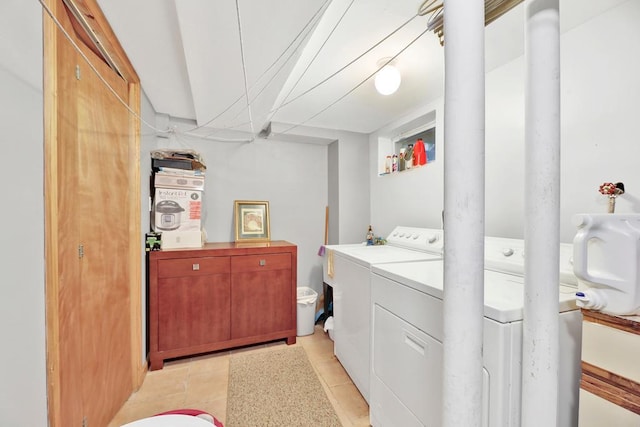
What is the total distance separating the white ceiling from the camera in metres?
1.12

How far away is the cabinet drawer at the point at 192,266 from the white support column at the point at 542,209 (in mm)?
1988

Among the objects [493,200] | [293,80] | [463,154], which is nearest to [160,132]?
[293,80]

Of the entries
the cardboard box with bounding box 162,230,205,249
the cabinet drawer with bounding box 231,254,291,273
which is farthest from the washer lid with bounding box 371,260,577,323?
the cardboard box with bounding box 162,230,205,249

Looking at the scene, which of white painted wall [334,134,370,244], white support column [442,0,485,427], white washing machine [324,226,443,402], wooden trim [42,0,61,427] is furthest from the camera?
white painted wall [334,134,370,244]

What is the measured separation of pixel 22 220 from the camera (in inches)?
30.9

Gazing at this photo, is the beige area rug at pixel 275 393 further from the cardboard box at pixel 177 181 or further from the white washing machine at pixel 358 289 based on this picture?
the cardboard box at pixel 177 181

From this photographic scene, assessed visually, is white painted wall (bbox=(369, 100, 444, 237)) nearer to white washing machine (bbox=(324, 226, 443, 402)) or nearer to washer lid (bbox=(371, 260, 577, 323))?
white washing machine (bbox=(324, 226, 443, 402))

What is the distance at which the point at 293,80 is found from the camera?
183 cm

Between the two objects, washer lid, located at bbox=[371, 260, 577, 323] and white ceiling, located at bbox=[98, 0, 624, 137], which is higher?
white ceiling, located at bbox=[98, 0, 624, 137]

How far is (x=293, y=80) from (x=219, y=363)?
90.2 inches

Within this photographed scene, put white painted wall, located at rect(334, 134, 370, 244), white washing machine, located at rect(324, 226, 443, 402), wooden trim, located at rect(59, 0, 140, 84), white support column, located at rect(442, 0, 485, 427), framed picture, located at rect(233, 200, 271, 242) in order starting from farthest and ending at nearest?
white painted wall, located at rect(334, 134, 370, 244) < framed picture, located at rect(233, 200, 271, 242) < white washing machine, located at rect(324, 226, 443, 402) < wooden trim, located at rect(59, 0, 140, 84) < white support column, located at rect(442, 0, 485, 427)

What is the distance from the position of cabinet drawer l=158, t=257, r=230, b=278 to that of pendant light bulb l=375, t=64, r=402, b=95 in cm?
178

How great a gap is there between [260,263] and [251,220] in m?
0.67

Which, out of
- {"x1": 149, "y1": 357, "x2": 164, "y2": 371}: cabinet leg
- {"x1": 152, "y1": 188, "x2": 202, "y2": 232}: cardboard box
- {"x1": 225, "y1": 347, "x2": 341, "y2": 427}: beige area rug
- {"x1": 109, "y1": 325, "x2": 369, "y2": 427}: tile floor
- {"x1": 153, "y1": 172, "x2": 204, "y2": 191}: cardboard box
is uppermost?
{"x1": 153, "y1": 172, "x2": 204, "y2": 191}: cardboard box
